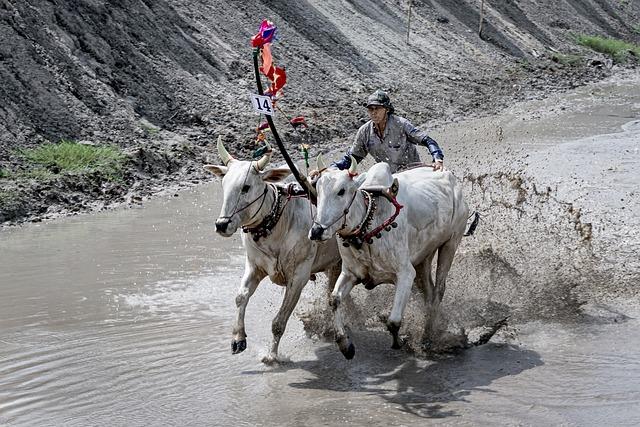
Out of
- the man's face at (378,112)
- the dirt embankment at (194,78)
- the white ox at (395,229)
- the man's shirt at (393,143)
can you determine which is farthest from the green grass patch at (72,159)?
the white ox at (395,229)

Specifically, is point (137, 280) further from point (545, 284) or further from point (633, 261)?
point (633, 261)

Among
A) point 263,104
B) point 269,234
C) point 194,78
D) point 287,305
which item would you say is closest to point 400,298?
point 287,305

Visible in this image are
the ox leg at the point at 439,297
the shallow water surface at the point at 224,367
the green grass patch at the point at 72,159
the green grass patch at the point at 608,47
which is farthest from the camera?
the green grass patch at the point at 608,47

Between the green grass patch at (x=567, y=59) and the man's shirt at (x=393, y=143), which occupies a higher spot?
the green grass patch at (x=567, y=59)

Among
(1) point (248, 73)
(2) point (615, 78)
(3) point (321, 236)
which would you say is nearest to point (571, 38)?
(2) point (615, 78)

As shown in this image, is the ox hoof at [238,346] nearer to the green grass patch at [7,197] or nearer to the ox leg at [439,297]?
the ox leg at [439,297]

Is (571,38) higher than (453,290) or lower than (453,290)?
higher

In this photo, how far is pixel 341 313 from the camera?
25.0ft

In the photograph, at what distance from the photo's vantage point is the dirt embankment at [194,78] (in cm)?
1498

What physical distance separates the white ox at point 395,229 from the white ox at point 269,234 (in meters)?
0.38

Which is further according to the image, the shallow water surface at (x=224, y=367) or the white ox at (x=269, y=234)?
the white ox at (x=269, y=234)

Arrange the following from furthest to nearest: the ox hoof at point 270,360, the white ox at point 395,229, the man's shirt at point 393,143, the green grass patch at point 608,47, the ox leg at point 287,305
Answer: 1. the green grass patch at point 608,47
2. the man's shirt at point 393,143
3. the ox hoof at point 270,360
4. the ox leg at point 287,305
5. the white ox at point 395,229

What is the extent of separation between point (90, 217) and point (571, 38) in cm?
2499

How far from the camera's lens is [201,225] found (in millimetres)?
12992
